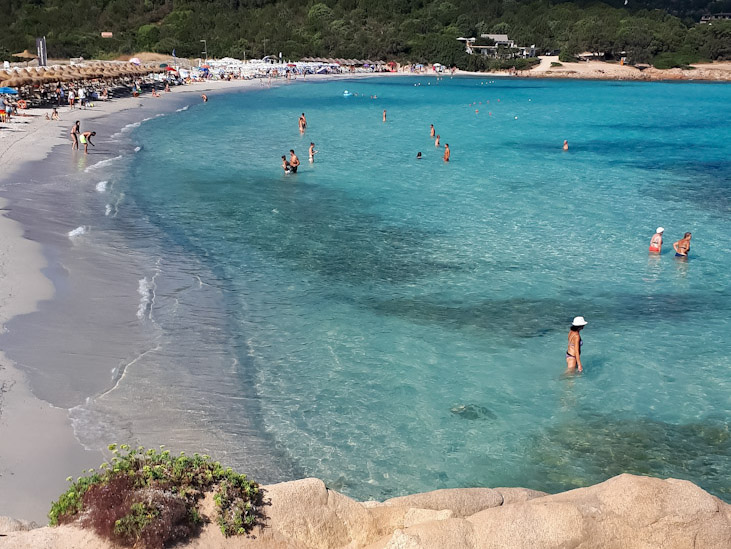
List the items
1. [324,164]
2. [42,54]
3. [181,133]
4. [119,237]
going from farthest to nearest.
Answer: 1. [42,54]
2. [181,133]
3. [324,164]
4. [119,237]

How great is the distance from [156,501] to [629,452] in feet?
29.8

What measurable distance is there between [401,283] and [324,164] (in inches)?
866

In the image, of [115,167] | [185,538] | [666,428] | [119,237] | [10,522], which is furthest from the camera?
[115,167]

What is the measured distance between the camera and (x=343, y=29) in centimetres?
16800

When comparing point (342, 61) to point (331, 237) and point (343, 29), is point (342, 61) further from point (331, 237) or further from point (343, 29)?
point (331, 237)

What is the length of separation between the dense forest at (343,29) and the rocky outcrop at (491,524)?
138m

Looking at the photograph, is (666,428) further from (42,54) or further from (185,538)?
(42,54)

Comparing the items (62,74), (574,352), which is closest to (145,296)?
(574,352)

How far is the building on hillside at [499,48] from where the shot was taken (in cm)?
17838

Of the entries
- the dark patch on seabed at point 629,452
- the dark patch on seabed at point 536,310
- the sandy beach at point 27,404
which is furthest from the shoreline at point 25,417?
the dark patch on seabed at point 536,310

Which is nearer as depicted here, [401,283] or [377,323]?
[377,323]

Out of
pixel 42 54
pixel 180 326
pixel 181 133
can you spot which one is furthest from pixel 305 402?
pixel 42 54

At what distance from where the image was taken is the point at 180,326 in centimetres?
1731

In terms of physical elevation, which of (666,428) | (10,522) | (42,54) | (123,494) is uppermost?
(42,54)
